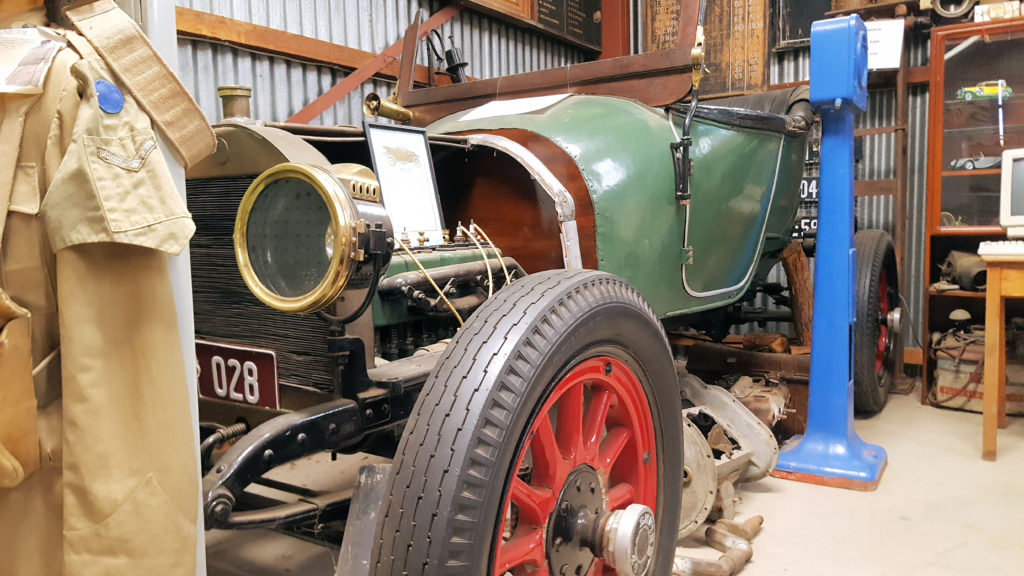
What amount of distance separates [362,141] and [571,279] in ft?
2.69

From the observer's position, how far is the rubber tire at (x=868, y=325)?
11.1ft

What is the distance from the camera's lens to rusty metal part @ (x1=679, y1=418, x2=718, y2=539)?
2.20 metres

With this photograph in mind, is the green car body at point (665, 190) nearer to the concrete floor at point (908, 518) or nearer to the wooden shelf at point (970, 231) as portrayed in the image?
the concrete floor at point (908, 518)

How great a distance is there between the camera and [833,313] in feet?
9.14

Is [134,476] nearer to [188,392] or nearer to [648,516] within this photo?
[188,392]

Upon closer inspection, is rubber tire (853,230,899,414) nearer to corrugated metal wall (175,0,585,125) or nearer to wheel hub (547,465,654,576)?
wheel hub (547,465,654,576)

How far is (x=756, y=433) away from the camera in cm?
259

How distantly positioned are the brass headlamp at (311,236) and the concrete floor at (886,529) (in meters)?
1.07

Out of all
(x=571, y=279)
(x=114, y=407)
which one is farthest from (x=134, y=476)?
(x=571, y=279)

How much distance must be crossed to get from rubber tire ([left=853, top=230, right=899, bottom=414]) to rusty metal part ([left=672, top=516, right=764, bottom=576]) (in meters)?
1.32

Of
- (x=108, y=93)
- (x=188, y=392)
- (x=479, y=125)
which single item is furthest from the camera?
(x=479, y=125)

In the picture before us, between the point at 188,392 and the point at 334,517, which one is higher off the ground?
A: the point at 188,392

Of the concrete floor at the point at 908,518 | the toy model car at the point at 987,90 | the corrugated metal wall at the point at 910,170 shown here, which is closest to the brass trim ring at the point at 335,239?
the concrete floor at the point at 908,518

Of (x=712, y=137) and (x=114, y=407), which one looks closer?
(x=114, y=407)
